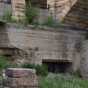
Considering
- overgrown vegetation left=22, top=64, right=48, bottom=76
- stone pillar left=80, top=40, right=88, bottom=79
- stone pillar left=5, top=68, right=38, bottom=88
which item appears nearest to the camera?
stone pillar left=5, top=68, right=38, bottom=88

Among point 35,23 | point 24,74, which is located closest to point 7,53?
point 35,23

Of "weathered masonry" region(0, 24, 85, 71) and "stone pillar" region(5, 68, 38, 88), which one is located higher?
"stone pillar" region(5, 68, 38, 88)

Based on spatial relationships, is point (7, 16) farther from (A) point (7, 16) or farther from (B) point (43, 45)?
(B) point (43, 45)

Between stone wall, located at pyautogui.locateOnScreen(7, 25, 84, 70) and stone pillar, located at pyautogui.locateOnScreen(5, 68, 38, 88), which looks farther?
stone wall, located at pyautogui.locateOnScreen(7, 25, 84, 70)

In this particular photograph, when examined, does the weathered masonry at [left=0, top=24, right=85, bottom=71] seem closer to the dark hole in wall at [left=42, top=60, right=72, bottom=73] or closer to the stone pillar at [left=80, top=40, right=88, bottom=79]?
the dark hole in wall at [left=42, top=60, right=72, bottom=73]

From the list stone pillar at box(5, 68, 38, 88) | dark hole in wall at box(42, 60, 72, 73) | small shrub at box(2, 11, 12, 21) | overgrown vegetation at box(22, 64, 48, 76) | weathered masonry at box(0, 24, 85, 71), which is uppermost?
small shrub at box(2, 11, 12, 21)

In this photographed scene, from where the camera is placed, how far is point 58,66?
11.4 meters

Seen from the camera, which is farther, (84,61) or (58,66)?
(58,66)

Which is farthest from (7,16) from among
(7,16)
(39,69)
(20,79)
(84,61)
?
(20,79)

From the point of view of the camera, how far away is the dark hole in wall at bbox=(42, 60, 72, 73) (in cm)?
1103

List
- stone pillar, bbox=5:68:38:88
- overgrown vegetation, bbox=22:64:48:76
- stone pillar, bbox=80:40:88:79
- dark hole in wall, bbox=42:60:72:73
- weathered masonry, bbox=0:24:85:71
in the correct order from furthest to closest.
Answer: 1. dark hole in wall, bbox=42:60:72:73
2. stone pillar, bbox=80:40:88:79
3. weathered masonry, bbox=0:24:85:71
4. overgrown vegetation, bbox=22:64:48:76
5. stone pillar, bbox=5:68:38:88

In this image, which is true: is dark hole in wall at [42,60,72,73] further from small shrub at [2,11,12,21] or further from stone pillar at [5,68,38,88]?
stone pillar at [5,68,38,88]

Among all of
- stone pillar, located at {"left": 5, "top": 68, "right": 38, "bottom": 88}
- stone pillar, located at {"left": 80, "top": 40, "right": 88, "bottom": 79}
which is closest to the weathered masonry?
stone pillar, located at {"left": 80, "top": 40, "right": 88, "bottom": 79}

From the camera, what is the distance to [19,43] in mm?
10273
